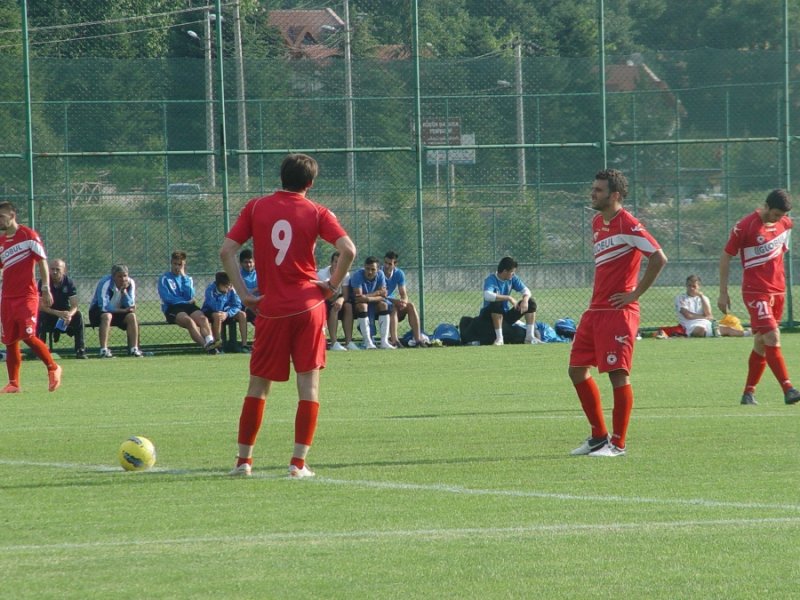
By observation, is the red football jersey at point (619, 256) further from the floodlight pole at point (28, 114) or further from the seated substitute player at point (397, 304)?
the floodlight pole at point (28, 114)

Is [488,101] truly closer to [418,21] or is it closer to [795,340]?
[418,21]

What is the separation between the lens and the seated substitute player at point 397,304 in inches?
832

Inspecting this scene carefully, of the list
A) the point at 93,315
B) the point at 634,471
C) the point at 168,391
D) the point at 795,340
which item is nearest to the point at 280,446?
the point at 634,471

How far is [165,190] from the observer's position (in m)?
24.3

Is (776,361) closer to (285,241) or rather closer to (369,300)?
(285,241)

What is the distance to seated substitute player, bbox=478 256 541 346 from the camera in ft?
68.9

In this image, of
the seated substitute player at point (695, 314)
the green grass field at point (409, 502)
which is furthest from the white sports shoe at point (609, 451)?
the seated substitute player at point (695, 314)

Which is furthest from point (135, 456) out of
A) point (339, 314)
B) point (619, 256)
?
point (339, 314)

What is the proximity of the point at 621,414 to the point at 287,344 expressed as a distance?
2438 mm

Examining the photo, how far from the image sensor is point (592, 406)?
9.13 meters

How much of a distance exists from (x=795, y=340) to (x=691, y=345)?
178cm

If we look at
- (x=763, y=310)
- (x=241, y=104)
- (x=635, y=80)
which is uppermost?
(x=635, y=80)

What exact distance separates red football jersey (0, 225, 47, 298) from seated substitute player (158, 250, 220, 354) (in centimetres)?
603

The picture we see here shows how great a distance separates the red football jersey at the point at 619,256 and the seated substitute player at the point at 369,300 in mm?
11689
